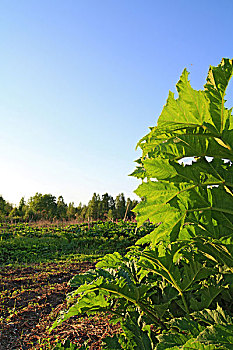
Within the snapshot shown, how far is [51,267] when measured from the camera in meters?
7.29

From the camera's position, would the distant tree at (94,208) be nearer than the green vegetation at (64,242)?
No

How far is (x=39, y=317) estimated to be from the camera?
378 cm

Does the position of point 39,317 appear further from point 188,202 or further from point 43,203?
point 43,203

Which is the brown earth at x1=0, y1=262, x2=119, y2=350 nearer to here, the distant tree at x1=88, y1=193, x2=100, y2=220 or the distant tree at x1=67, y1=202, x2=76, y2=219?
the distant tree at x1=88, y1=193, x2=100, y2=220

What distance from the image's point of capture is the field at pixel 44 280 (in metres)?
3.05

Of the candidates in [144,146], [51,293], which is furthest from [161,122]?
[51,293]

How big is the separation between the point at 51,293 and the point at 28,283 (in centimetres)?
115

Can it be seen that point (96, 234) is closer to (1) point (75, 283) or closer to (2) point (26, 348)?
(2) point (26, 348)

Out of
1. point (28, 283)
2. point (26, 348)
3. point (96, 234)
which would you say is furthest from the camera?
point (96, 234)

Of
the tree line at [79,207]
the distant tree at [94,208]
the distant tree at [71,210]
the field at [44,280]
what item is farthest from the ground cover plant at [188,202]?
the distant tree at [71,210]

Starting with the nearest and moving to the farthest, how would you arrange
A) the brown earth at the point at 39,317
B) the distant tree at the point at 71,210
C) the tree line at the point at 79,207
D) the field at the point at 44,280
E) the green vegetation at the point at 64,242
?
1. the brown earth at the point at 39,317
2. the field at the point at 44,280
3. the green vegetation at the point at 64,242
4. the tree line at the point at 79,207
5. the distant tree at the point at 71,210

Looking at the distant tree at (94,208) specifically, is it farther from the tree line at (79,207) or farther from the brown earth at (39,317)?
the brown earth at (39,317)

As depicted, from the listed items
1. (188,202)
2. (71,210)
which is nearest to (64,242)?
(188,202)

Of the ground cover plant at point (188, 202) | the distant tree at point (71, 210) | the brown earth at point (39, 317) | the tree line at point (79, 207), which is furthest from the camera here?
the distant tree at point (71, 210)
